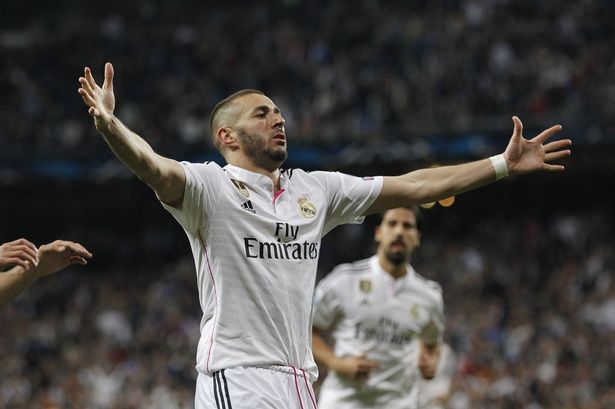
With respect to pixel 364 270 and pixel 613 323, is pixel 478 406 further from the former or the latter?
pixel 364 270

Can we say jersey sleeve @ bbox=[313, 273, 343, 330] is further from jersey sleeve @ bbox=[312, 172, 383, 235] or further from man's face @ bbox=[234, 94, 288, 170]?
man's face @ bbox=[234, 94, 288, 170]

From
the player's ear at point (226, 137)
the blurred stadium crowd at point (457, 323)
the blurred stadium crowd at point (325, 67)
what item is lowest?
the player's ear at point (226, 137)

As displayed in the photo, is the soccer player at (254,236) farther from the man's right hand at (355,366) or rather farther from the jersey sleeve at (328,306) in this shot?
the jersey sleeve at (328,306)

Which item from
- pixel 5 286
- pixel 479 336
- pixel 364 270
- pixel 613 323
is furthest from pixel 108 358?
pixel 5 286

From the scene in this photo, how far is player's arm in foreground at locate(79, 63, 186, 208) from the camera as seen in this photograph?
494 cm

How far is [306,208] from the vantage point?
5.76 meters

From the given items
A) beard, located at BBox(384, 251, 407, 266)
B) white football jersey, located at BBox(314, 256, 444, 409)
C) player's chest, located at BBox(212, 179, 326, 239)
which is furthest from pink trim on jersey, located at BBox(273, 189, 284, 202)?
beard, located at BBox(384, 251, 407, 266)

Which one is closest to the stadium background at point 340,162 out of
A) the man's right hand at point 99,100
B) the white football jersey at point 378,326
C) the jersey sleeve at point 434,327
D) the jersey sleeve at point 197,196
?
the jersey sleeve at point 434,327

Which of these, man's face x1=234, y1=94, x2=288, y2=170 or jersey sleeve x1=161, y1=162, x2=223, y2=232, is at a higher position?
man's face x1=234, y1=94, x2=288, y2=170

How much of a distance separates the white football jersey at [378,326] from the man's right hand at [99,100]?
3.76 m

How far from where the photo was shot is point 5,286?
5871mm

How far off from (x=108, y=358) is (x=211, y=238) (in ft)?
45.3

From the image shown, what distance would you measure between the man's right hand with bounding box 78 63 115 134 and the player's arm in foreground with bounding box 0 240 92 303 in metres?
0.94

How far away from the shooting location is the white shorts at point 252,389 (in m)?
5.32
